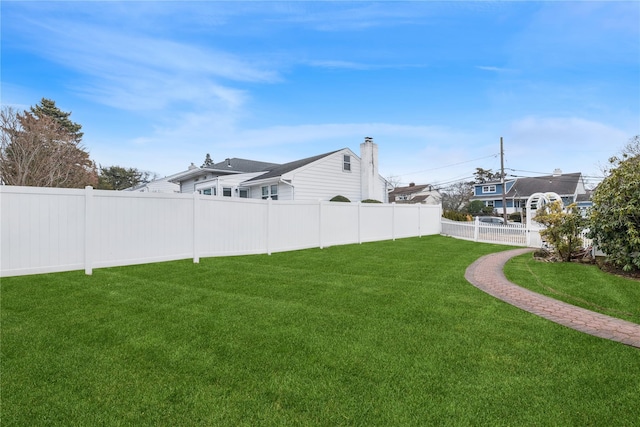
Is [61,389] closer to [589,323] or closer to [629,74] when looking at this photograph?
[589,323]

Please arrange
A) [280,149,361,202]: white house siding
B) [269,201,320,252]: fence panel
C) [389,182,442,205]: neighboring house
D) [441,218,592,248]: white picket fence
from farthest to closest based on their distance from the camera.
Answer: [389,182,442,205]: neighboring house → [280,149,361,202]: white house siding → [441,218,592,248]: white picket fence → [269,201,320,252]: fence panel

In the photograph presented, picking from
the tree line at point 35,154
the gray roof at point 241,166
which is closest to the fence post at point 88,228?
the gray roof at point 241,166

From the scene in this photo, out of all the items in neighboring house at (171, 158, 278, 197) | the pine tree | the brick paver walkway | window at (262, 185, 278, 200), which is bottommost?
the brick paver walkway

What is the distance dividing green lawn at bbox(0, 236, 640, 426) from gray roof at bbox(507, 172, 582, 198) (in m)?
44.4

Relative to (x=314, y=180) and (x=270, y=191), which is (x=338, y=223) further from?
(x=270, y=191)

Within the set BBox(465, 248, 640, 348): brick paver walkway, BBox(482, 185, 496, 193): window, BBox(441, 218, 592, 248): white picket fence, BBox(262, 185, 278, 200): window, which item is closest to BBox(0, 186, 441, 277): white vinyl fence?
BBox(465, 248, 640, 348): brick paver walkway

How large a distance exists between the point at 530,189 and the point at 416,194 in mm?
15573

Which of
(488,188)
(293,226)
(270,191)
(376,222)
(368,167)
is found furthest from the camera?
(488,188)

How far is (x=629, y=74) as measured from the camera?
1205 centimetres

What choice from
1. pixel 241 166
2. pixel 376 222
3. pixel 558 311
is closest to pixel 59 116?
pixel 241 166

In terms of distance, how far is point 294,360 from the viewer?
10.4 feet

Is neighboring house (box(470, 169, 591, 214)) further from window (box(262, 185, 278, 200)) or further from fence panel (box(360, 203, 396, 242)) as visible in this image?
window (box(262, 185, 278, 200))

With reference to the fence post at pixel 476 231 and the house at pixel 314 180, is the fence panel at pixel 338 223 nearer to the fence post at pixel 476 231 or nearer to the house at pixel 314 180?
the house at pixel 314 180

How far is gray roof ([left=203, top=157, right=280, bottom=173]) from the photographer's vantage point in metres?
23.4
